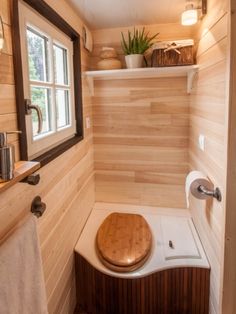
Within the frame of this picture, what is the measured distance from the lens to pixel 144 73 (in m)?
1.99

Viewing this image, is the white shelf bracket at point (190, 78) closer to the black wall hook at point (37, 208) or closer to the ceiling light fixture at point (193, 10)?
the ceiling light fixture at point (193, 10)

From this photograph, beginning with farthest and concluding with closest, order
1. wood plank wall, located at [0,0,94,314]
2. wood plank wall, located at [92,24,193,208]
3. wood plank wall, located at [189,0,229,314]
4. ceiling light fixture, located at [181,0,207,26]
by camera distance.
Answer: wood plank wall, located at [92,24,193,208] → ceiling light fixture, located at [181,0,207,26] → wood plank wall, located at [189,0,229,314] → wood plank wall, located at [0,0,94,314]

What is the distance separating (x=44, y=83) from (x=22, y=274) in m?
0.97

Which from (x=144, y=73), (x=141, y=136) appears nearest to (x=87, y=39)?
(x=144, y=73)

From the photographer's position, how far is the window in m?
1.09

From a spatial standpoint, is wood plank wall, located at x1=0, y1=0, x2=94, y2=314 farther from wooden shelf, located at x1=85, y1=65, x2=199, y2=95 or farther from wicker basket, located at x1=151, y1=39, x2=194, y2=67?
wicker basket, located at x1=151, y1=39, x2=194, y2=67

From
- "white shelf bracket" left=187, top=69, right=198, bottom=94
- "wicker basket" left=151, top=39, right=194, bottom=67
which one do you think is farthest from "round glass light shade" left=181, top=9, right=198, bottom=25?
"white shelf bracket" left=187, top=69, right=198, bottom=94

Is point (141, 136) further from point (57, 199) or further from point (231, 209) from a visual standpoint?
point (231, 209)

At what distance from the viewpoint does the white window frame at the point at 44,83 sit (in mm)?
1123

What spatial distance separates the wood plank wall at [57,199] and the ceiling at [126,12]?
0.11 meters

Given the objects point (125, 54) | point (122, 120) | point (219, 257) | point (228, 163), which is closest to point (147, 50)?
point (125, 54)

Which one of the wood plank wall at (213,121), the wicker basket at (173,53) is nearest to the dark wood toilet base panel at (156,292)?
the wood plank wall at (213,121)

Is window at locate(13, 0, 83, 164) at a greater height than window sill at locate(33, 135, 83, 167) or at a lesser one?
greater

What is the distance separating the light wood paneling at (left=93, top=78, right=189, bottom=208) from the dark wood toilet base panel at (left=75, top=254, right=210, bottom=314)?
800 mm
